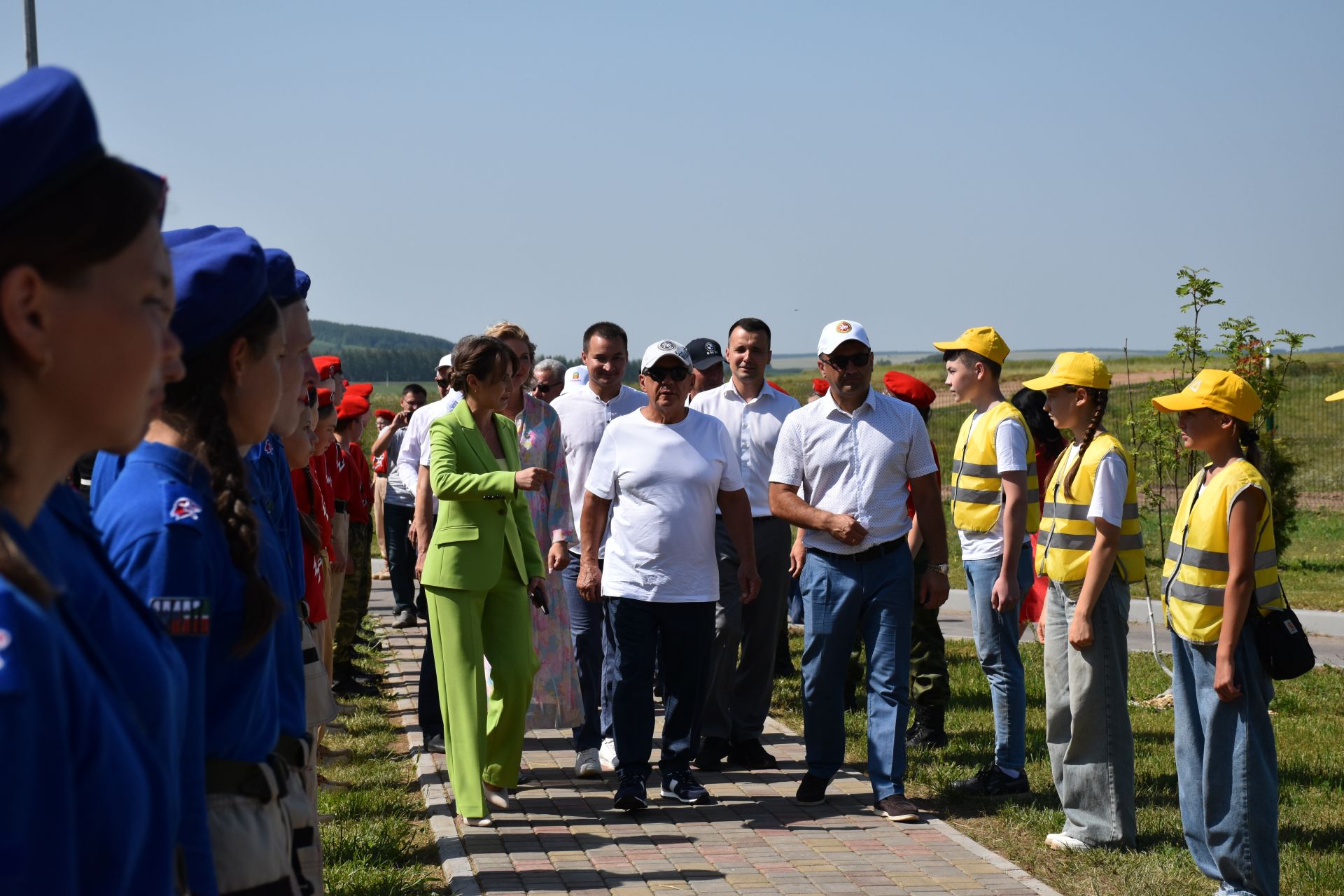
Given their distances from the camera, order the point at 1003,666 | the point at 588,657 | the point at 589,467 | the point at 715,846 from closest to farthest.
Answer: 1. the point at 715,846
2. the point at 1003,666
3. the point at 588,657
4. the point at 589,467

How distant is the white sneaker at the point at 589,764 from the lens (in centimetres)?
776

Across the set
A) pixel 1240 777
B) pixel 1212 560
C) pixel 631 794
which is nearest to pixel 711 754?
pixel 631 794

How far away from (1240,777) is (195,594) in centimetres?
425

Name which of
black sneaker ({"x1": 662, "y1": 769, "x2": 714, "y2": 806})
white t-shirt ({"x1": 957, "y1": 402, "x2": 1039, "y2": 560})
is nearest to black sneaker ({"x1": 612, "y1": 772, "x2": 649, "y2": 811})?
black sneaker ({"x1": 662, "y1": 769, "x2": 714, "y2": 806})

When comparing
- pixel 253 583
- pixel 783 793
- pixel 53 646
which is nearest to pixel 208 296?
pixel 253 583

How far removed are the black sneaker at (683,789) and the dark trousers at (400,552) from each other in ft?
19.4

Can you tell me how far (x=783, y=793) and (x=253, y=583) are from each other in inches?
211

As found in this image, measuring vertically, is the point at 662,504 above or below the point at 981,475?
below

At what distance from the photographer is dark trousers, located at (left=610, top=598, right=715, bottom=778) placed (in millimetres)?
6891

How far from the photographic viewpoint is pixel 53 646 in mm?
1395

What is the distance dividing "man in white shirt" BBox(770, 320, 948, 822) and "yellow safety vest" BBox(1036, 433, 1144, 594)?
31.2 inches

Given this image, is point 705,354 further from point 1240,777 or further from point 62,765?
point 62,765

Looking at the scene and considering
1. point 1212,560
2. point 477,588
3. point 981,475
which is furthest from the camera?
point 981,475

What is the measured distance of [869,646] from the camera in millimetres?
6961
